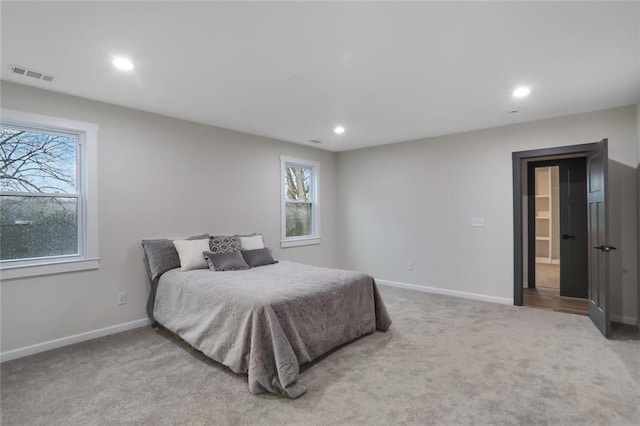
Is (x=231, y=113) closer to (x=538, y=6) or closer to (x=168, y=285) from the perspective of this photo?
(x=168, y=285)

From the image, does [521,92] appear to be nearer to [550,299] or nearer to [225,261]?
[550,299]

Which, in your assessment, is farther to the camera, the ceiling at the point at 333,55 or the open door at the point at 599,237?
the open door at the point at 599,237

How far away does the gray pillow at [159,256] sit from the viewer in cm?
355

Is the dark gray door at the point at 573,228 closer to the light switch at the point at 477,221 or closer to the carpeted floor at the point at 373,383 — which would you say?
the light switch at the point at 477,221

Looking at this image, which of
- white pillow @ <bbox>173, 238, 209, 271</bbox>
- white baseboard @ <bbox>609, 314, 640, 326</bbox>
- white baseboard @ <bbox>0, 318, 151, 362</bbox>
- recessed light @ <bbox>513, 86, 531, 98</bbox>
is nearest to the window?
white pillow @ <bbox>173, 238, 209, 271</bbox>

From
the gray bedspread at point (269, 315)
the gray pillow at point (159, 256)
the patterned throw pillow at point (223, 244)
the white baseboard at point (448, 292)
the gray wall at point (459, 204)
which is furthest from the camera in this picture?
the white baseboard at point (448, 292)

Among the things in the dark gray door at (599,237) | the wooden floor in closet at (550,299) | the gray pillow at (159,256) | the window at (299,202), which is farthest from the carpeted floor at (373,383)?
the window at (299,202)

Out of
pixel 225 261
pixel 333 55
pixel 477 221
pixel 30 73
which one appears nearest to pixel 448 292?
pixel 477 221

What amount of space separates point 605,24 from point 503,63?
2.05 feet

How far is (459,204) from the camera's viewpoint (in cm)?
484

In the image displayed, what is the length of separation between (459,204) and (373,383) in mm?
3286

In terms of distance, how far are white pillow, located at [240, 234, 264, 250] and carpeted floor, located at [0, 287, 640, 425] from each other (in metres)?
1.39

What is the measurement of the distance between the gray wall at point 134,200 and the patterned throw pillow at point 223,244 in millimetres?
348

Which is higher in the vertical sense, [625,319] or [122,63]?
[122,63]
